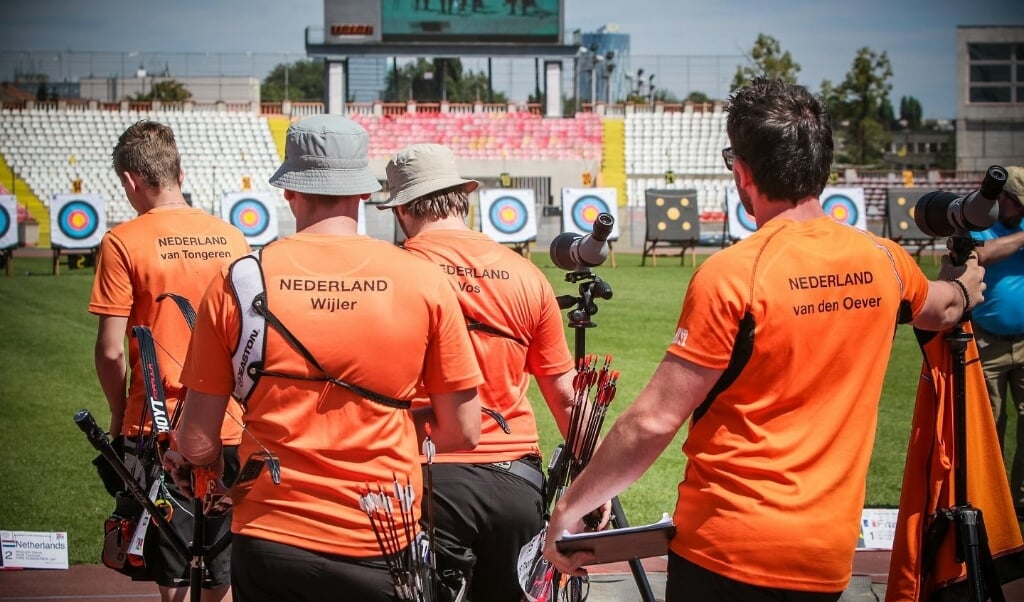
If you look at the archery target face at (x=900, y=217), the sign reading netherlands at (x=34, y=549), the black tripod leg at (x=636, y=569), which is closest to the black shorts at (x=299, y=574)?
the black tripod leg at (x=636, y=569)

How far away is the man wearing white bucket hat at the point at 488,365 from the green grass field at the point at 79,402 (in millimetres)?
1036

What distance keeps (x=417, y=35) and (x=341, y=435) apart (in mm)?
34136

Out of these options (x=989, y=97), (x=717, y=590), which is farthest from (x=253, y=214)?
(x=989, y=97)

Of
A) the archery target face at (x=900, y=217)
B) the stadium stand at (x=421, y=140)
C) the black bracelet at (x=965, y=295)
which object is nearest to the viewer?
the black bracelet at (x=965, y=295)

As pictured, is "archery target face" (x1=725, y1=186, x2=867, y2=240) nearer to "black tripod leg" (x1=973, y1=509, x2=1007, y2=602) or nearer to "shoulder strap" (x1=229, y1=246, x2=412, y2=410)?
"black tripod leg" (x1=973, y1=509, x2=1007, y2=602)

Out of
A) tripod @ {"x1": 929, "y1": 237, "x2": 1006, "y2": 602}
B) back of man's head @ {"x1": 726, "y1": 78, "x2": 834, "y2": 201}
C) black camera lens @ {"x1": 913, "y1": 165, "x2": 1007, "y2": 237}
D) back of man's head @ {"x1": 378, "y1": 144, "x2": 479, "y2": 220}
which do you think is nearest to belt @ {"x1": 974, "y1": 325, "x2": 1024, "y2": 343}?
black camera lens @ {"x1": 913, "y1": 165, "x2": 1007, "y2": 237}

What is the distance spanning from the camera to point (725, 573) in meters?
1.87

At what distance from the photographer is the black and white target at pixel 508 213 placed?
66.4 ft

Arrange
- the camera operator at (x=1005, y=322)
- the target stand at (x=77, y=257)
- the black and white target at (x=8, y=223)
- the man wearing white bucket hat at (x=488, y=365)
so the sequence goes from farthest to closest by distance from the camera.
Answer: the target stand at (x=77, y=257)
the black and white target at (x=8, y=223)
the camera operator at (x=1005, y=322)
the man wearing white bucket hat at (x=488, y=365)

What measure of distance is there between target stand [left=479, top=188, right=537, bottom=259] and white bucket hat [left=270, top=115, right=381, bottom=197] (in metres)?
17.9

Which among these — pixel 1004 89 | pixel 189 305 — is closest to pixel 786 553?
pixel 189 305

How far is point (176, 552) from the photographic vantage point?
3213 mm

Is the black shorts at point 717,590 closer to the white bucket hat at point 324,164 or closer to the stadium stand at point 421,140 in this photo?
the white bucket hat at point 324,164

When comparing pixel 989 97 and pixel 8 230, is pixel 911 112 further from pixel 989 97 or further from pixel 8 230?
pixel 8 230
